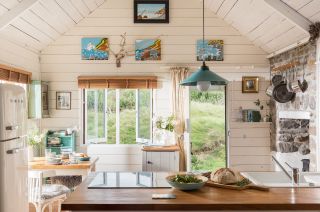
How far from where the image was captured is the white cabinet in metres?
5.48

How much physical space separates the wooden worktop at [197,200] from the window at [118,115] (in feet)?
11.6

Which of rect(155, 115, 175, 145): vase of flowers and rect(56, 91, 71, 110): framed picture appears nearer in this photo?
rect(155, 115, 175, 145): vase of flowers

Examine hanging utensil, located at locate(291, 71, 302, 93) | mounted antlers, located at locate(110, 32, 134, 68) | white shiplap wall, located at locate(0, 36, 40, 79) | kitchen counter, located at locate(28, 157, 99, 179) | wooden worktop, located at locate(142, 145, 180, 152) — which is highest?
mounted antlers, located at locate(110, 32, 134, 68)

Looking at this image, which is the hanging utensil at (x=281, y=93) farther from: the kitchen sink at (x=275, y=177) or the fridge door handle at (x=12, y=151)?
the fridge door handle at (x=12, y=151)

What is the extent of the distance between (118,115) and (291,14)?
324 cm

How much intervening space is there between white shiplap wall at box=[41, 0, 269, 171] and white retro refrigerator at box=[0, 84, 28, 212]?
227cm

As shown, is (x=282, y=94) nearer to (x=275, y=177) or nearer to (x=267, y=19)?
(x=267, y=19)

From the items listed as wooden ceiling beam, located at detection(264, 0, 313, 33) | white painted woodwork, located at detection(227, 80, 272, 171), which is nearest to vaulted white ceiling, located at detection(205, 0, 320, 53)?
wooden ceiling beam, located at detection(264, 0, 313, 33)

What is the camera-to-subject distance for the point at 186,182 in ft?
8.75

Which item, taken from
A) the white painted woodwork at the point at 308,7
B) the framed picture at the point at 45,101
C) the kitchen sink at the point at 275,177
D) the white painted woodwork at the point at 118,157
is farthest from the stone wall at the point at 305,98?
the framed picture at the point at 45,101

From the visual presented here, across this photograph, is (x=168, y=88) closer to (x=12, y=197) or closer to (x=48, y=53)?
(x=48, y=53)

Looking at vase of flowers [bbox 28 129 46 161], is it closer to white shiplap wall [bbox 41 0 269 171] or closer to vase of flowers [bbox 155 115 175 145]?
white shiplap wall [bbox 41 0 269 171]

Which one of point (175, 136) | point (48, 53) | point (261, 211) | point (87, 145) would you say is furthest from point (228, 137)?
point (261, 211)

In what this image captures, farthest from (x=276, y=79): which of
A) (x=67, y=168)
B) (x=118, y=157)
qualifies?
(x=67, y=168)
